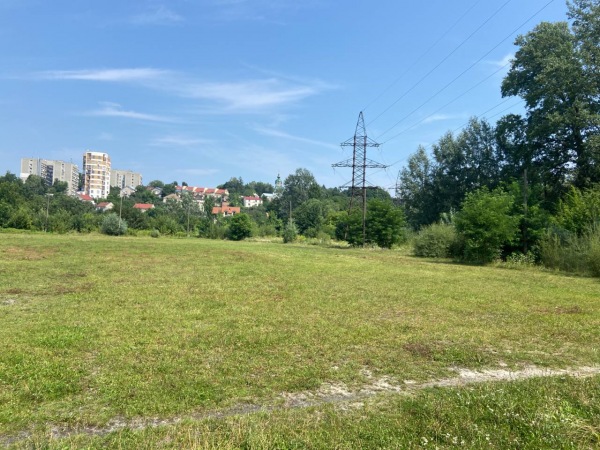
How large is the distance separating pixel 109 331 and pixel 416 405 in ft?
14.9

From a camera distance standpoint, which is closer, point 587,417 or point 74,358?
point 587,417

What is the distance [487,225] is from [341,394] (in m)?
18.8

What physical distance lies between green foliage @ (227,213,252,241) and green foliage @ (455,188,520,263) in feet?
138

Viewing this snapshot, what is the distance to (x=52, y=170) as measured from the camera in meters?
166

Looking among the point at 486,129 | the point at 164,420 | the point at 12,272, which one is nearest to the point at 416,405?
the point at 164,420

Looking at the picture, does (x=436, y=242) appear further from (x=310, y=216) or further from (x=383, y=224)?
(x=310, y=216)

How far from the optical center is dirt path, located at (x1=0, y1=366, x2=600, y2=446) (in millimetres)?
3199

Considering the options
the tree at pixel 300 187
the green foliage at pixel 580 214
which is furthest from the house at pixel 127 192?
the green foliage at pixel 580 214

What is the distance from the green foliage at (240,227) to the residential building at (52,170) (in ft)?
425

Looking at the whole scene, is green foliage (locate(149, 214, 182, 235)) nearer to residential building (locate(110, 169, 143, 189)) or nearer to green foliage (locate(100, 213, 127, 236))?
green foliage (locate(100, 213, 127, 236))

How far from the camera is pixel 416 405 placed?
365 centimetres

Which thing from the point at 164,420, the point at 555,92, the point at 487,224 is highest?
the point at 555,92

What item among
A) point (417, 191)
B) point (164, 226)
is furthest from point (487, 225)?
point (164, 226)

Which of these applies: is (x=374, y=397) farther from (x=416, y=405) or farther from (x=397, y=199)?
(x=397, y=199)
